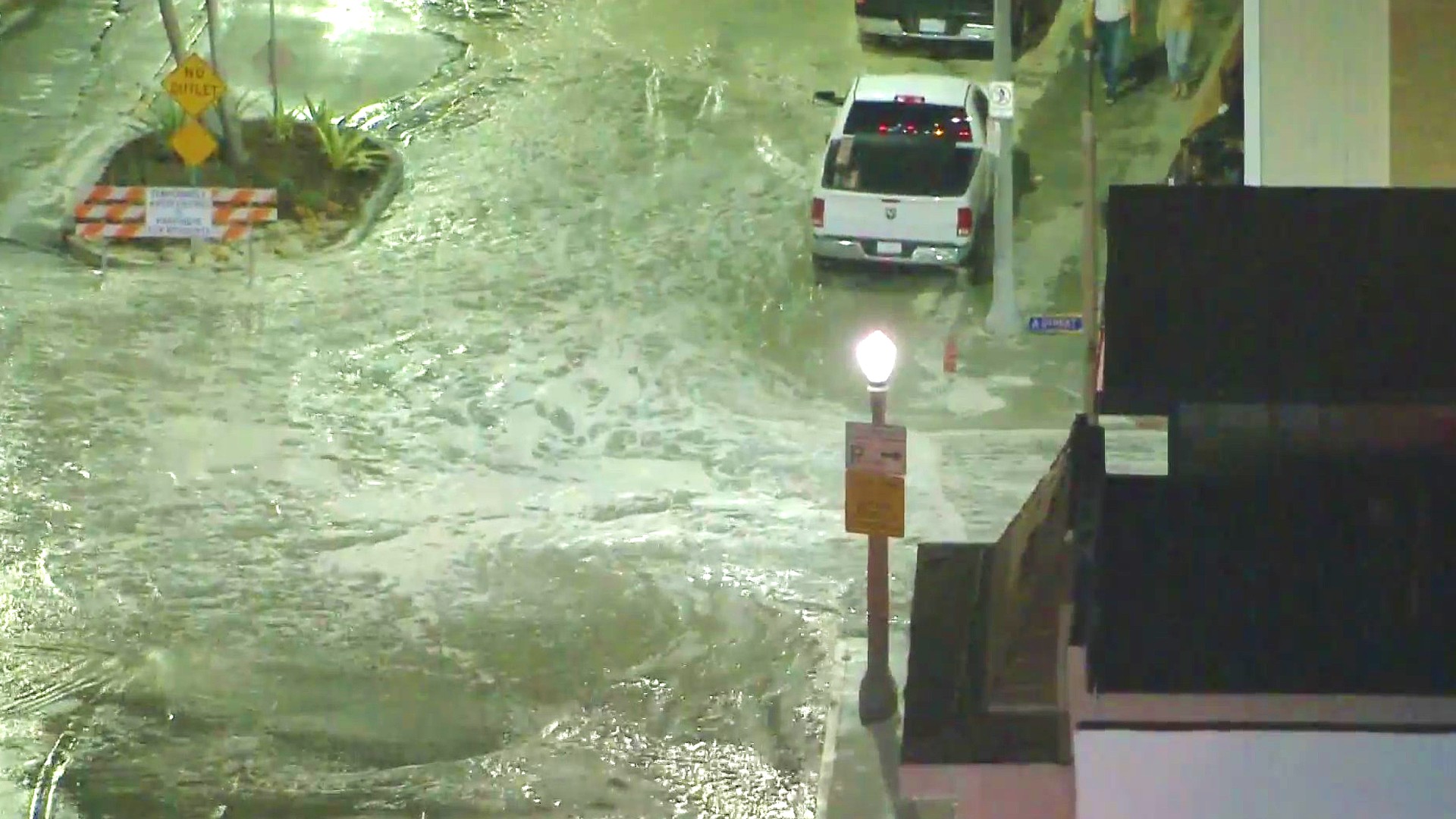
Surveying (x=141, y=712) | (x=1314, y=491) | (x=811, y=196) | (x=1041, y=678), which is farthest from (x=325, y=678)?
(x=811, y=196)

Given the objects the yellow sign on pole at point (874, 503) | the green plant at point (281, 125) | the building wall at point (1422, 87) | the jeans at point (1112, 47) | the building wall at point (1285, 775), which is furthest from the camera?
the jeans at point (1112, 47)

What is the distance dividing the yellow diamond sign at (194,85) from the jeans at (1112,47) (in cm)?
1134

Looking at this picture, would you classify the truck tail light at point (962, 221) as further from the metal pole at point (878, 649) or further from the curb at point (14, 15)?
the curb at point (14, 15)

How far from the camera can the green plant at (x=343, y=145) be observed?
80.1ft

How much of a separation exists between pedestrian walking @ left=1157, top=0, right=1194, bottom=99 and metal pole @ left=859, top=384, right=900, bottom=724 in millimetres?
13807

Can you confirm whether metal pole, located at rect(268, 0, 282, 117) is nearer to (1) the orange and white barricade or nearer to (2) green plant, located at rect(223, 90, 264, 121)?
(2) green plant, located at rect(223, 90, 264, 121)

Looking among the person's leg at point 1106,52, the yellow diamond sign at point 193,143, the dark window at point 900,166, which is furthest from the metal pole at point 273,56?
the person's leg at point 1106,52

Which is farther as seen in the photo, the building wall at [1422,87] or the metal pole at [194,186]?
the metal pole at [194,186]

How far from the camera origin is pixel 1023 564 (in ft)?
32.4

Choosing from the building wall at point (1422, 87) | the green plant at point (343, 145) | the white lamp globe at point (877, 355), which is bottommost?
the white lamp globe at point (877, 355)

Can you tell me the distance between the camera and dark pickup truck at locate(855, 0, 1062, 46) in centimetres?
2650

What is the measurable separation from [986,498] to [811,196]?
6.47 m

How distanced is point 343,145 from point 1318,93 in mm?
14613

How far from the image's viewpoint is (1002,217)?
2123 centimetres
